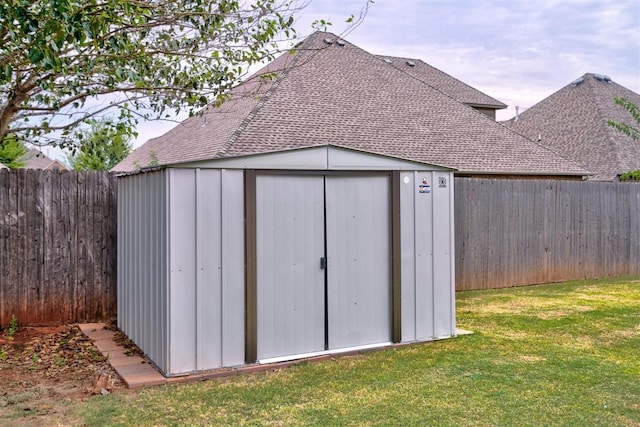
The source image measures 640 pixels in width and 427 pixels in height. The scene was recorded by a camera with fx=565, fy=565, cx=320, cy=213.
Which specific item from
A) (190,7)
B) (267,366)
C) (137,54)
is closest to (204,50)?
(190,7)

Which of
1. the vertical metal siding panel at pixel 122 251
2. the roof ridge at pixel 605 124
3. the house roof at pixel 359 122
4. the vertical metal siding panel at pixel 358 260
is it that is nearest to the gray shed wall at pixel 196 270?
the vertical metal siding panel at pixel 358 260

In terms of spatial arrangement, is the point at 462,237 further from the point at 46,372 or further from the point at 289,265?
the point at 46,372

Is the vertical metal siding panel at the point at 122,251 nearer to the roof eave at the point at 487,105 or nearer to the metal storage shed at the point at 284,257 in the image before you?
the metal storage shed at the point at 284,257

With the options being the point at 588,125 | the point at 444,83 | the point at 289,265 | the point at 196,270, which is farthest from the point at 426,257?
the point at 588,125

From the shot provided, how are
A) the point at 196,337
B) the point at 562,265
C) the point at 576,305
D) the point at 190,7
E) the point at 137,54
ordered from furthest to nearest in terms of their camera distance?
1. the point at 562,265
2. the point at 576,305
3. the point at 190,7
4. the point at 137,54
5. the point at 196,337

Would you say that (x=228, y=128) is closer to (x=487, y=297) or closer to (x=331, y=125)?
(x=331, y=125)

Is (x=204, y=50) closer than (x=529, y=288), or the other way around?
(x=204, y=50)

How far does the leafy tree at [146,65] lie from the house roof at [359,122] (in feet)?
18.2

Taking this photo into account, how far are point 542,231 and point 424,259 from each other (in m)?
5.43

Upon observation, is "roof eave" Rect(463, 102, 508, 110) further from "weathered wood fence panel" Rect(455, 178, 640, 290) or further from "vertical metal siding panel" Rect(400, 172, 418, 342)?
"vertical metal siding panel" Rect(400, 172, 418, 342)

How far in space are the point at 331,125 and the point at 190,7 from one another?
792cm

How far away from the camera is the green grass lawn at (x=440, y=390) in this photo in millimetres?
4129

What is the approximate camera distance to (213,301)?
531 cm

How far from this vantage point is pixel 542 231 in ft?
35.6
